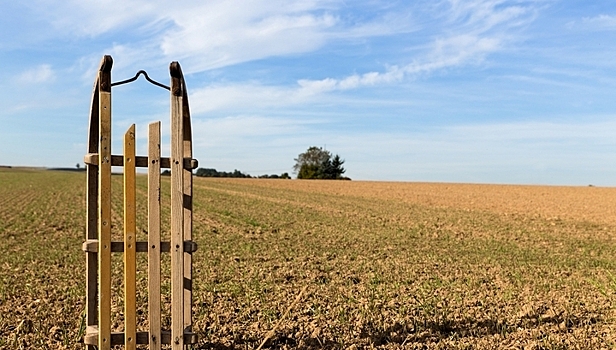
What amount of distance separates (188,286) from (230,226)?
1536cm

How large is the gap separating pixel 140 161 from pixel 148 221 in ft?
1.83

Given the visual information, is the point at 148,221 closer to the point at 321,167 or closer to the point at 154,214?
the point at 154,214

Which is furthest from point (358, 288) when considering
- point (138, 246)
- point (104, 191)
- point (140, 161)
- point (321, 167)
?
point (321, 167)

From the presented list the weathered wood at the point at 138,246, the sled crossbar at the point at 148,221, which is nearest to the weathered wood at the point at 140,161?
the sled crossbar at the point at 148,221

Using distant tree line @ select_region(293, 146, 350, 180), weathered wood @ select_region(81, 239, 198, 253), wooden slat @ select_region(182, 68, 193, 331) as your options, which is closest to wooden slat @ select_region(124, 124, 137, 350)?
weathered wood @ select_region(81, 239, 198, 253)

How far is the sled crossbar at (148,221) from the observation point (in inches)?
216

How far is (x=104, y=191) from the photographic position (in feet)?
17.9

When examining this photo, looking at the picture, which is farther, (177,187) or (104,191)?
(177,187)

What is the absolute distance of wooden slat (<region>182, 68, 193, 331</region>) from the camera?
571cm

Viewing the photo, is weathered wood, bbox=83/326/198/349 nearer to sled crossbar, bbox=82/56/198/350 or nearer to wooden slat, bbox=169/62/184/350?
sled crossbar, bbox=82/56/198/350

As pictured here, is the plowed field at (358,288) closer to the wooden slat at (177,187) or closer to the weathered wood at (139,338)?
the weathered wood at (139,338)

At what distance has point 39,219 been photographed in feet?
76.8

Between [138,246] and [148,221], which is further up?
[148,221]

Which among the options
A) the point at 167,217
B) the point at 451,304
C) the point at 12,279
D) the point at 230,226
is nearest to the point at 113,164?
the point at 451,304
